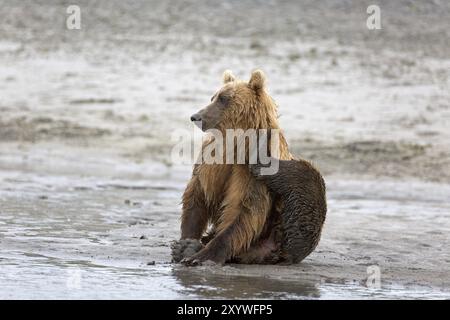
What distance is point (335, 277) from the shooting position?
7352 millimetres

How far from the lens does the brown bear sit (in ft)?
23.9

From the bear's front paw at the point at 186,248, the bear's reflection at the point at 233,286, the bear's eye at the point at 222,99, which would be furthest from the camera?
the bear's eye at the point at 222,99

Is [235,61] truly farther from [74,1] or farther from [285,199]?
[285,199]

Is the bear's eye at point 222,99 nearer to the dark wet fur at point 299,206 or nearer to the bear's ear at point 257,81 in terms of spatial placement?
the bear's ear at point 257,81

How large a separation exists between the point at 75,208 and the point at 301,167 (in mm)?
2989

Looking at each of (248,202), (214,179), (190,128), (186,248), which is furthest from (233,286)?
(190,128)

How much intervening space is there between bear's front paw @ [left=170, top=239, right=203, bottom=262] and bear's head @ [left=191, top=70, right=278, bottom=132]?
2.33 feet

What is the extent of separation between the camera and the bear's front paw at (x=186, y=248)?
727 centimetres

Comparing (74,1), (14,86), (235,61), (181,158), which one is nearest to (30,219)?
(181,158)

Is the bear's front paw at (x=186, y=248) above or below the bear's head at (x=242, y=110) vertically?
below

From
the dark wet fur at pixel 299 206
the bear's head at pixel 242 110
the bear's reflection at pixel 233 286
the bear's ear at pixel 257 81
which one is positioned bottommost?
the bear's reflection at pixel 233 286

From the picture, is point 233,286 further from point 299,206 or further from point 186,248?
point 299,206

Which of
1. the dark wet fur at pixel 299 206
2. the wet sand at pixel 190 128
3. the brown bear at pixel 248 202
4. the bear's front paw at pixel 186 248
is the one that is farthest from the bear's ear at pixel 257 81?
the wet sand at pixel 190 128

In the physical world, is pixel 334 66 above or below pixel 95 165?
above
